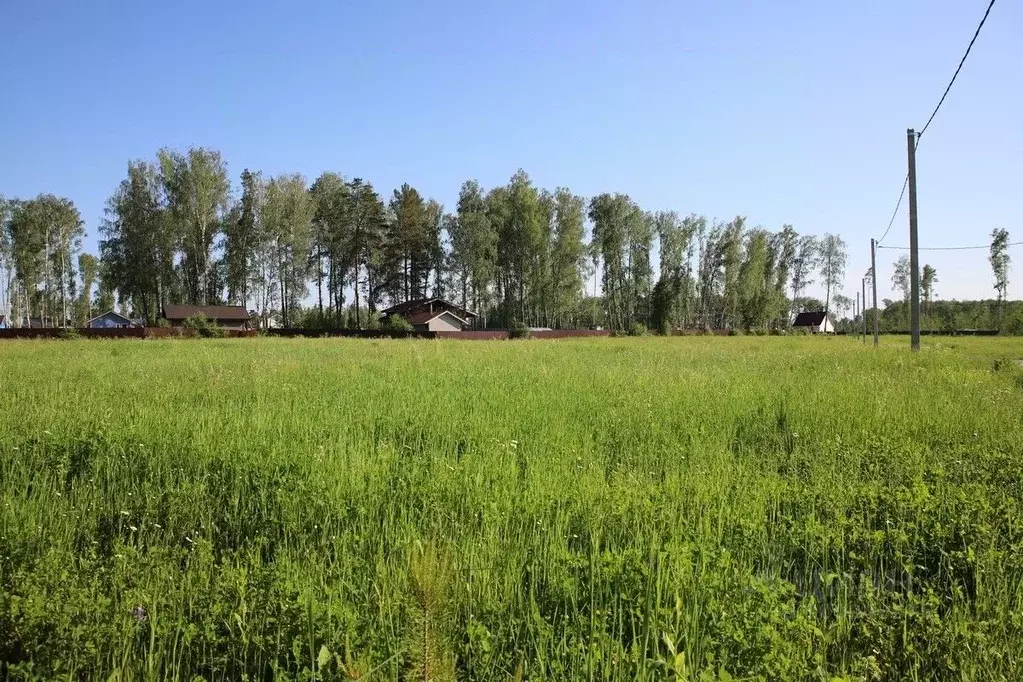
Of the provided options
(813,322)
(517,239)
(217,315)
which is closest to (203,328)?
(217,315)

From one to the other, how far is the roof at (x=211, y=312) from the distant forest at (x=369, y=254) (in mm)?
2049

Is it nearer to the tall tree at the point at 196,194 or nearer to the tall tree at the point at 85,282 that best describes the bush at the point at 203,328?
the tall tree at the point at 196,194

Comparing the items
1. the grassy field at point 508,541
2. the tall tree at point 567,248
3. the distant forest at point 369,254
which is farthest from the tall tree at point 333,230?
the grassy field at point 508,541

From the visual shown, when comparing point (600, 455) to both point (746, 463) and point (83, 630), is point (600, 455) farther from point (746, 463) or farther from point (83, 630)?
point (83, 630)

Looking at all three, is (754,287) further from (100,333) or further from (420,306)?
(100,333)

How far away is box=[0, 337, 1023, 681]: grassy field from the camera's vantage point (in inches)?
102

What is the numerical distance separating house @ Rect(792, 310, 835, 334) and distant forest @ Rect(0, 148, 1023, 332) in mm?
16809

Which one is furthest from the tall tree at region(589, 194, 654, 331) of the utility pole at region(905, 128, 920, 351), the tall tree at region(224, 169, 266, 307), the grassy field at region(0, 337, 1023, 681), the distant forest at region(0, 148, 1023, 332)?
the grassy field at region(0, 337, 1023, 681)

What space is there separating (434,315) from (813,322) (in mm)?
66080

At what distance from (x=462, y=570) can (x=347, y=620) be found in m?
0.73

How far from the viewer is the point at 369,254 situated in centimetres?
6462

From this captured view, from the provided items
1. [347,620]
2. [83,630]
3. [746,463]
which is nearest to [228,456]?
[83,630]

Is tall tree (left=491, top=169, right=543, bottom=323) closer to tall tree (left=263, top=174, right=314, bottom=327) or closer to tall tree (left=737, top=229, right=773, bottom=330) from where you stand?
tall tree (left=263, top=174, right=314, bottom=327)

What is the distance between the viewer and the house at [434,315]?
2502 inches
